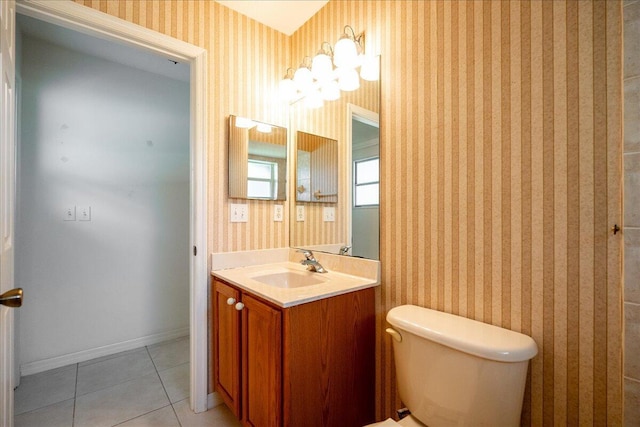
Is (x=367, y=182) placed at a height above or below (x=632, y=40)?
below

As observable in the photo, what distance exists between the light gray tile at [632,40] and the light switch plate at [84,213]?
3000mm

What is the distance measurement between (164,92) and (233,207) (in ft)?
5.16

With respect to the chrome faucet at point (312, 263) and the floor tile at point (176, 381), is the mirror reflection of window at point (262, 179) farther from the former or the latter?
the floor tile at point (176, 381)

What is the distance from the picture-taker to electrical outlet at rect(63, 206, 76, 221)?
208 cm

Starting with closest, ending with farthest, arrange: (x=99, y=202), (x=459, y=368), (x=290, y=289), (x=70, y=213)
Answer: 1. (x=459, y=368)
2. (x=290, y=289)
3. (x=70, y=213)
4. (x=99, y=202)

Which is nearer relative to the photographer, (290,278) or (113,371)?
(290,278)

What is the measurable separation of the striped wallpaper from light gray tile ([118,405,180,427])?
3.72ft

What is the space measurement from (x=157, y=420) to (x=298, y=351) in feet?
3.62

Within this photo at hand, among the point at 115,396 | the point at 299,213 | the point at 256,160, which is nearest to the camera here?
the point at 115,396

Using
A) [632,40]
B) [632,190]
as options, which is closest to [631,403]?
[632,190]

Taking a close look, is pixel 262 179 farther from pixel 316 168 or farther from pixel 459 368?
pixel 459 368

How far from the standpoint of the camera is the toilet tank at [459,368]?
850 millimetres

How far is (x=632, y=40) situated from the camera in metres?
0.73

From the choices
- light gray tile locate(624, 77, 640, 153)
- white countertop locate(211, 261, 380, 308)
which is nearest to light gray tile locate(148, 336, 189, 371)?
white countertop locate(211, 261, 380, 308)
